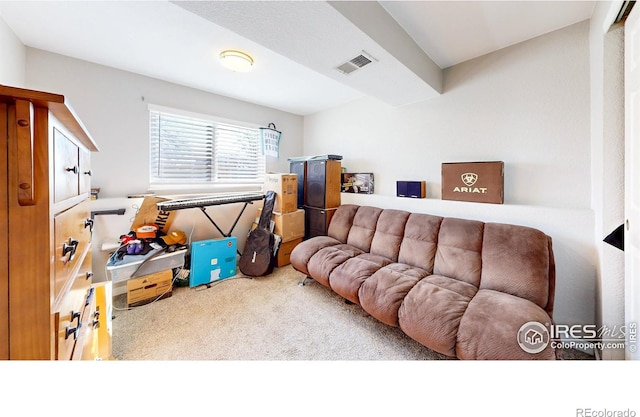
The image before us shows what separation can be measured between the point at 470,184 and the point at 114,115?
3678mm

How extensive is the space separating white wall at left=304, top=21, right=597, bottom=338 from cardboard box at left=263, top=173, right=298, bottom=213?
1.29 meters

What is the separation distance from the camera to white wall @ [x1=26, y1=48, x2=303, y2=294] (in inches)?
78.5

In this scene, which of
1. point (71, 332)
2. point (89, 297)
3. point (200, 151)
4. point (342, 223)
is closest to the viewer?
point (71, 332)

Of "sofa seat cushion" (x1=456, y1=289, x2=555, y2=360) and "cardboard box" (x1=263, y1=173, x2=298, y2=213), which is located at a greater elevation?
"cardboard box" (x1=263, y1=173, x2=298, y2=213)

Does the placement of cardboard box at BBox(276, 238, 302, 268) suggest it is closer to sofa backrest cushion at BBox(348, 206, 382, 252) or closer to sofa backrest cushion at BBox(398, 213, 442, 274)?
sofa backrest cushion at BBox(348, 206, 382, 252)

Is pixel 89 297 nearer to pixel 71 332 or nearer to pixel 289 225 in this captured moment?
pixel 71 332

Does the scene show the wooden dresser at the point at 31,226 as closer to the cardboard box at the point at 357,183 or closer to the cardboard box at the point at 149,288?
the cardboard box at the point at 149,288

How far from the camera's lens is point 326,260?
6.84 feet

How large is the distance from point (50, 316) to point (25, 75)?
2.73 metres

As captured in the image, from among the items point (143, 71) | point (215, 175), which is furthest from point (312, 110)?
point (143, 71)

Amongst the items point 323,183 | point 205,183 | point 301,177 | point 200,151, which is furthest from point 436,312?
point 200,151

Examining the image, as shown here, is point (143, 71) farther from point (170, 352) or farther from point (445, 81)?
point (445, 81)

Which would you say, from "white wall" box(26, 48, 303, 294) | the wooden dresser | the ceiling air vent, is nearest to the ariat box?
the ceiling air vent
